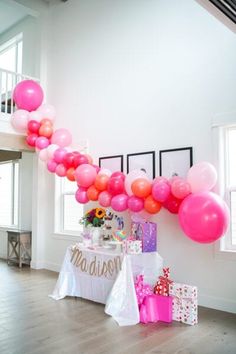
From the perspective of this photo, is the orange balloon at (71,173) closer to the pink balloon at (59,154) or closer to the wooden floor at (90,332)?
the pink balloon at (59,154)

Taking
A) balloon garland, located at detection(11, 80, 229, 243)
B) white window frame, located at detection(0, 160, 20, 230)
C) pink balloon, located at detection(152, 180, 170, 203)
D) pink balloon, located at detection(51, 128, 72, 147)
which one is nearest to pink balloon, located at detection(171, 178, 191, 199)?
balloon garland, located at detection(11, 80, 229, 243)

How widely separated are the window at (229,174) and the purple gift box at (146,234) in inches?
33.3


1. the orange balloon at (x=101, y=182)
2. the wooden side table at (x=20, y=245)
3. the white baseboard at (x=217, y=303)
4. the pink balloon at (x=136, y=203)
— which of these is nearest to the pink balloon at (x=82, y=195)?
the orange balloon at (x=101, y=182)

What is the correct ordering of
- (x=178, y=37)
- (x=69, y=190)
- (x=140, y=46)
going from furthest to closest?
(x=69, y=190) → (x=140, y=46) → (x=178, y=37)

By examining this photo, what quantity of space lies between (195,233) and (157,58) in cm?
265

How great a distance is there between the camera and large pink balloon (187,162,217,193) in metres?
3.50

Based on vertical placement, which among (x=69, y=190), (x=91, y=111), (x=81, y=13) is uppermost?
(x=81, y=13)

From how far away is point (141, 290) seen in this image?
377 cm

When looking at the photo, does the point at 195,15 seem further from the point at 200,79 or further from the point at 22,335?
the point at 22,335

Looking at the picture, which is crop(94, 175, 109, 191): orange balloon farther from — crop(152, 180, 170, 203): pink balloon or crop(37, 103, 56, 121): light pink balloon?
crop(37, 103, 56, 121): light pink balloon

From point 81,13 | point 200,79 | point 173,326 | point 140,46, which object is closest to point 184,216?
point 173,326

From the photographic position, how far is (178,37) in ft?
15.0

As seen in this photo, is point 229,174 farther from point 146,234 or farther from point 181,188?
point 146,234

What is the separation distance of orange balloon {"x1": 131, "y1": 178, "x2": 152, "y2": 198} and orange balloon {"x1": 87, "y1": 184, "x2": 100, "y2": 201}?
0.71m
